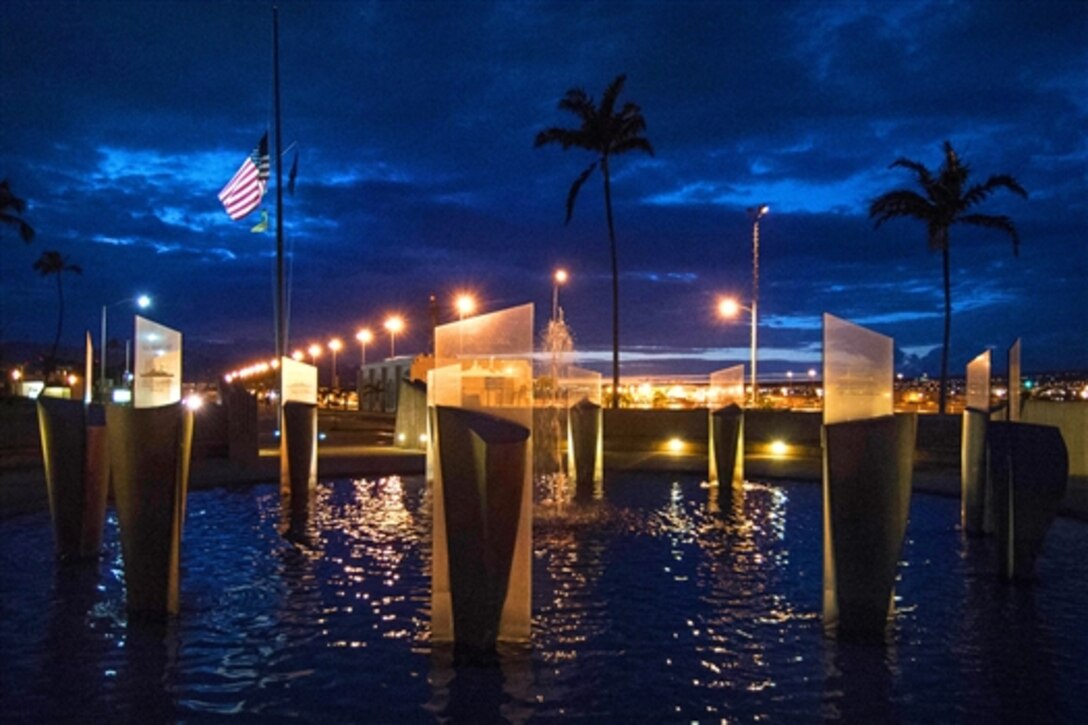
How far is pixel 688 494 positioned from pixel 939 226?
18.1m

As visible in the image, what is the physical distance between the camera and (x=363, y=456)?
84.7 ft

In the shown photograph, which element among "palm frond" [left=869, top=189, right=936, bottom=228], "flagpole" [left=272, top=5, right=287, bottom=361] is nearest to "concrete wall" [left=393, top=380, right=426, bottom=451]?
"flagpole" [left=272, top=5, right=287, bottom=361]

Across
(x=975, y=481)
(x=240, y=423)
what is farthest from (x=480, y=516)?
(x=240, y=423)

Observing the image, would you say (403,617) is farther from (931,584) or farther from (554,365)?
(554,365)

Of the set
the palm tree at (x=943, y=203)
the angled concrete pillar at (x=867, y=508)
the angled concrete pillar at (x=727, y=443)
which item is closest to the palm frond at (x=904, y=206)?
the palm tree at (x=943, y=203)

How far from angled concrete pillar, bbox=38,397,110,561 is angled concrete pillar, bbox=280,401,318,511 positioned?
5.86m

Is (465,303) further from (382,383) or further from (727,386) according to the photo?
(382,383)

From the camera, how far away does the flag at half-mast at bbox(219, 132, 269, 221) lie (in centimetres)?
2577

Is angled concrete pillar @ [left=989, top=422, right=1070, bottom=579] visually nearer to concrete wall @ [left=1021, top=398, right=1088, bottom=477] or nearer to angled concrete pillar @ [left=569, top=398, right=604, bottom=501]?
angled concrete pillar @ [left=569, top=398, right=604, bottom=501]

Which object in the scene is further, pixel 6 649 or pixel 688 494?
pixel 688 494

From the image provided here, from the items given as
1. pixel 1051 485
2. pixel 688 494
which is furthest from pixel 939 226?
pixel 1051 485

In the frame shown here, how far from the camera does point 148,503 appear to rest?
8.76 metres

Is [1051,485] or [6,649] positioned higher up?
[1051,485]

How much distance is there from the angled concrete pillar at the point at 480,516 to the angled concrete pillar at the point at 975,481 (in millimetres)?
8536
